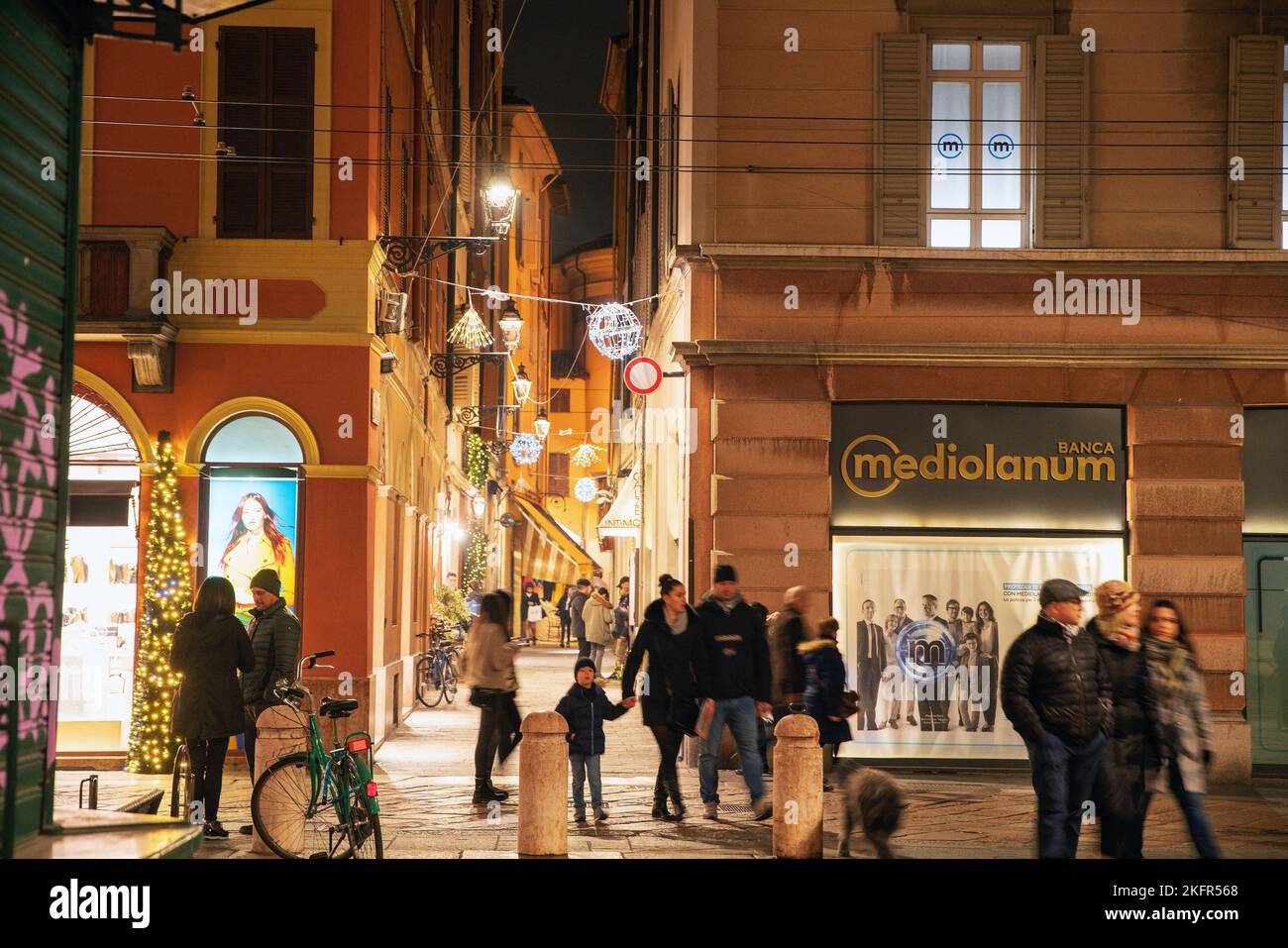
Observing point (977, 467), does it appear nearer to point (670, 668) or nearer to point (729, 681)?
point (729, 681)

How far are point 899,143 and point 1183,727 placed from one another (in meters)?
8.29

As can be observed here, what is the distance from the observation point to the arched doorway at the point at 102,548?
16.5 meters

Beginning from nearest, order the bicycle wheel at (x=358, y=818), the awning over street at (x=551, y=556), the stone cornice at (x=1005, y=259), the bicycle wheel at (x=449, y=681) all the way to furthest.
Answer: the bicycle wheel at (x=358, y=818) < the stone cornice at (x=1005, y=259) < the bicycle wheel at (x=449, y=681) < the awning over street at (x=551, y=556)

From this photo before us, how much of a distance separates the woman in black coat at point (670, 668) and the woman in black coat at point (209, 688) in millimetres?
3276

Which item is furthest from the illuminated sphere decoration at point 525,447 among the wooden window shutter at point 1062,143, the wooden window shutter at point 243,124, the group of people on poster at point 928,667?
the wooden window shutter at point 1062,143

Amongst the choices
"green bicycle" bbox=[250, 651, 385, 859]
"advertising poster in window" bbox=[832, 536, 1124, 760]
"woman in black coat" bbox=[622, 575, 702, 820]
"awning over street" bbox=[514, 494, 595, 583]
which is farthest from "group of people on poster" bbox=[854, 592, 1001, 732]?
"awning over street" bbox=[514, 494, 595, 583]

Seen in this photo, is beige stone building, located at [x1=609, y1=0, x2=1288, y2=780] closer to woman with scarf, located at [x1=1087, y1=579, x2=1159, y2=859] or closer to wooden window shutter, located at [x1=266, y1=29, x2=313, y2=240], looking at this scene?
wooden window shutter, located at [x1=266, y1=29, x2=313, y2=240]

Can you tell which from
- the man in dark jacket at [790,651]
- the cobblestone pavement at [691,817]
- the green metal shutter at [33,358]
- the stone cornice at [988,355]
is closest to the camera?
the green metal shutter at [33,358]

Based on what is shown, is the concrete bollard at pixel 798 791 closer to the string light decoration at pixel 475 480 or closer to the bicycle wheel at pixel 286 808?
the bicycle wheel at pixel 286 808

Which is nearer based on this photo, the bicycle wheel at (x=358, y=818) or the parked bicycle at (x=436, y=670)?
the bicycle wheel at (x=358, y=818)

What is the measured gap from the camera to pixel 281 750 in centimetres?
1076

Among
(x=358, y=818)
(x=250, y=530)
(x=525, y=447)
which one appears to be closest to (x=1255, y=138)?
(x=250, y=530)

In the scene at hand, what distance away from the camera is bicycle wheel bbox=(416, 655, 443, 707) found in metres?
24.7
